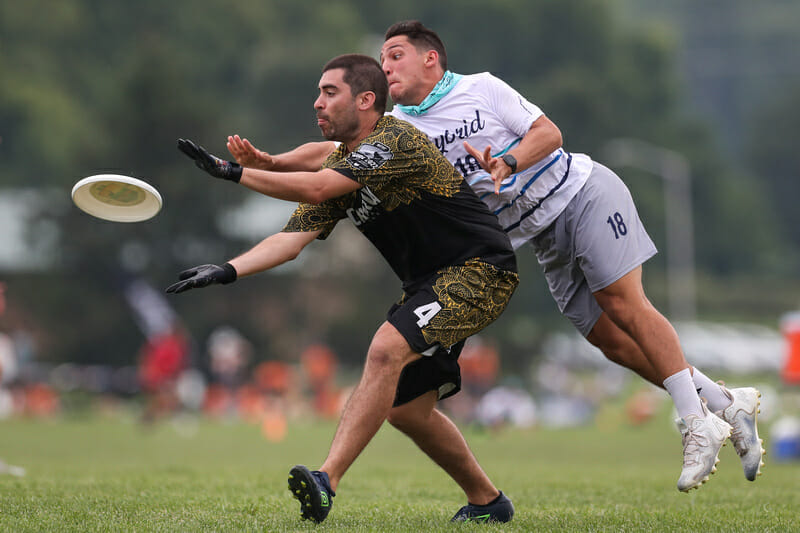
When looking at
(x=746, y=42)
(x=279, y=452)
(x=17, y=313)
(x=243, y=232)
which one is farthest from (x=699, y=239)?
(x=279, y=452)

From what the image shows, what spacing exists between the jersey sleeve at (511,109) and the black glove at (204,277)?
168cm

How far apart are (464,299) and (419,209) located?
1.64ft

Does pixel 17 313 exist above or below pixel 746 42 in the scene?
below

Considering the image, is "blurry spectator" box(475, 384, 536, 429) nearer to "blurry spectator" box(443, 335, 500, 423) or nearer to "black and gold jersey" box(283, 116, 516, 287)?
"blurry spectator" box(443, 335, 500, 423)

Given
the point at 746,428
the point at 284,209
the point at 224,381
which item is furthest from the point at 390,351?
the point at 284,209

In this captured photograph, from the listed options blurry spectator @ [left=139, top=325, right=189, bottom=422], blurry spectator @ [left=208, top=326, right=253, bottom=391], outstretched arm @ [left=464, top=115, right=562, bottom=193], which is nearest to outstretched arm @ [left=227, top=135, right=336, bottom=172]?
outstretched arm @ [left=464, top=115, right=562, bottom=193]

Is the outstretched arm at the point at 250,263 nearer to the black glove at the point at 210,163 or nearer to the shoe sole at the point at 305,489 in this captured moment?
the black glove at the point at 210,163

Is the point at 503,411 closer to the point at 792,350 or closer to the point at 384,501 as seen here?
the point at 792,350

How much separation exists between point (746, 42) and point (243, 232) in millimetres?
61915

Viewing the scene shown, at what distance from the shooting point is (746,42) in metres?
92.1

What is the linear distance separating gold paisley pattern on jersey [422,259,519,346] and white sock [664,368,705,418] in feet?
3.72

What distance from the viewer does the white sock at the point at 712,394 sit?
21.3ft

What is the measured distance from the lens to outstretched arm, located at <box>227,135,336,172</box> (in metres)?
5.72

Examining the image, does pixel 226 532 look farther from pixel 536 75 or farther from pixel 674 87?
pixel 674 87
